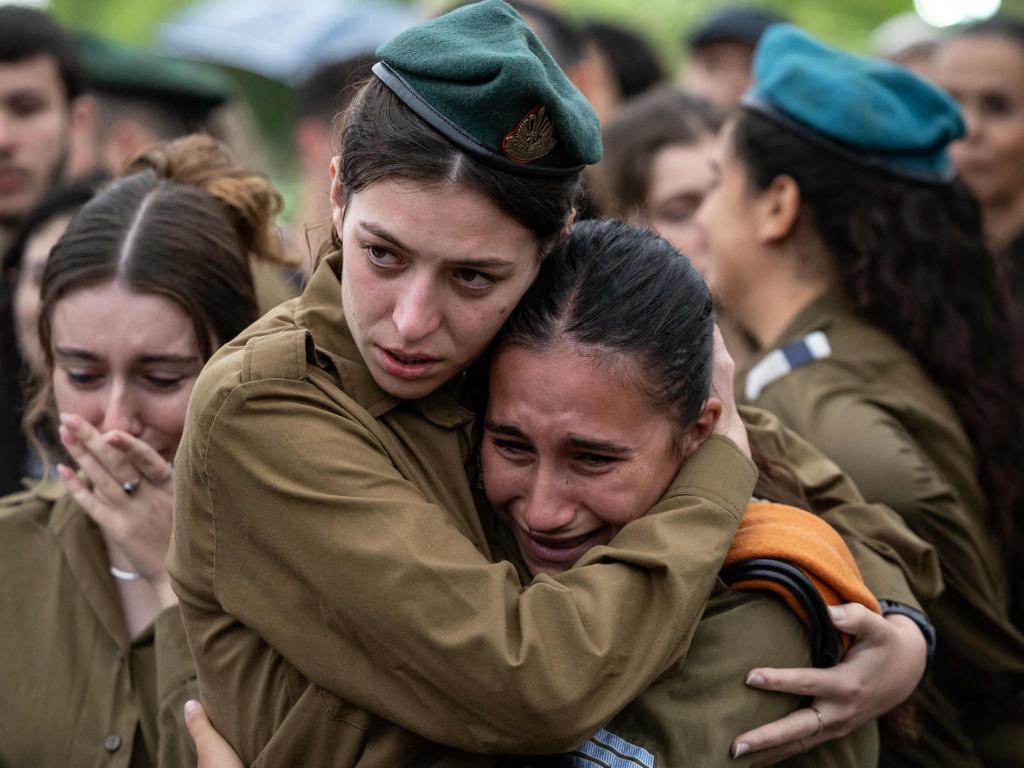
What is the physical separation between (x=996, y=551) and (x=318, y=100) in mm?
4397

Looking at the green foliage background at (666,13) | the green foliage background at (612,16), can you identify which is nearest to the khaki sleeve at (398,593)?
the green foliage background at (612,16)

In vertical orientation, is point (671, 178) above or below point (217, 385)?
below

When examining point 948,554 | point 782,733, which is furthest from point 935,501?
point 782,733

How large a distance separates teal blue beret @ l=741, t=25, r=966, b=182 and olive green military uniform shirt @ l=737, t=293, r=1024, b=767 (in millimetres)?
→ 586

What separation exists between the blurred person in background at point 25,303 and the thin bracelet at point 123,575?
94 cm

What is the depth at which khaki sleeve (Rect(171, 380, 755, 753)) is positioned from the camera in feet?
7.88

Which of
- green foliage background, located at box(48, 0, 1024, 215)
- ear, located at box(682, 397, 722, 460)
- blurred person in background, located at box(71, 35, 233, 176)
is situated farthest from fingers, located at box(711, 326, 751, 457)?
green foliage background, located at box(48, 0, 1024, 215)

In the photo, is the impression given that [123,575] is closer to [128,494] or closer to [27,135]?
[128,494]

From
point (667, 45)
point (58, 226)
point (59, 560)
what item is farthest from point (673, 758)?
point (667, 45)

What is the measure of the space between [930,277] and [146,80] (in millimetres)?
4683

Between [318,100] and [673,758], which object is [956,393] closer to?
[673,758]

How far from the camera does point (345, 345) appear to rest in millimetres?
2723

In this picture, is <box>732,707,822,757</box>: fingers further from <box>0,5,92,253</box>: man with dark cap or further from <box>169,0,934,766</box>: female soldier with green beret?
<box>0,5,92,253</box>: man with dark cap

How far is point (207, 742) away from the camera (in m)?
2.79
